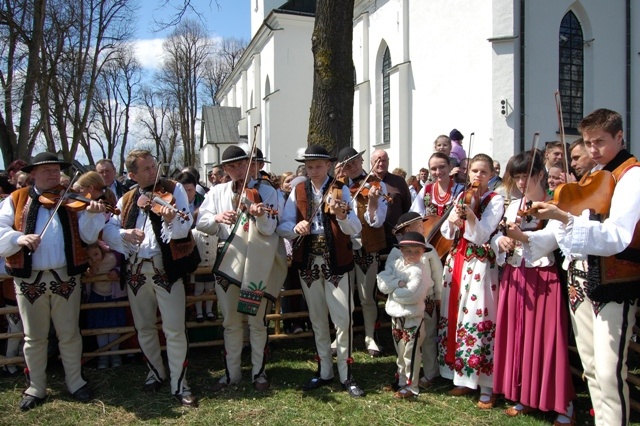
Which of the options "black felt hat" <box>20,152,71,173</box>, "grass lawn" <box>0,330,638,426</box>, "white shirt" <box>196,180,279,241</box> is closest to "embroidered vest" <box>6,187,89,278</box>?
"black felt hat" <box>20,152,71,173</box>

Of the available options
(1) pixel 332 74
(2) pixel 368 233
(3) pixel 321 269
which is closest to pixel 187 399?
(3) pixel 321 269

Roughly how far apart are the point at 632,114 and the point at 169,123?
133ft

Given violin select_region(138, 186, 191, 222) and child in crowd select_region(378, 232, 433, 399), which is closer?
violin select_region(138, 186, 191, 222)

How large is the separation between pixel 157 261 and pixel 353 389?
6.72 feet

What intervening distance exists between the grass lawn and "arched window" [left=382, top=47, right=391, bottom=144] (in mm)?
15992

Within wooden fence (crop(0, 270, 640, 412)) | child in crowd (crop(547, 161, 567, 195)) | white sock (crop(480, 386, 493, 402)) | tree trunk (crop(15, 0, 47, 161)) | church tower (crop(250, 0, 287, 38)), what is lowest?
white sock (crop(480, 386, 493, 402))

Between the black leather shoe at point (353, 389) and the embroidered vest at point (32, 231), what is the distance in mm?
2527

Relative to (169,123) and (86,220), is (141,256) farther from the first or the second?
(169,123)

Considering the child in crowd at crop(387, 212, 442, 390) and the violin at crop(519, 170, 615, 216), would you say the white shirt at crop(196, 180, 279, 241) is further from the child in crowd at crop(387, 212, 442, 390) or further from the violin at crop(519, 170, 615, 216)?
the violin at crop(519, 170, 615, 216)

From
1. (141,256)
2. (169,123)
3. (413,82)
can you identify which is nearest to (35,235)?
(141,256)

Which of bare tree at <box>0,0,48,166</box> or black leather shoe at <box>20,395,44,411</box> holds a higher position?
bare tree at <box>0,0,48,166</box>

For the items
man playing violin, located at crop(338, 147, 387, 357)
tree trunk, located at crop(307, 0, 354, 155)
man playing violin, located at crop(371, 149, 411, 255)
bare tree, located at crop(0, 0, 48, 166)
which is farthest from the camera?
bare tree, located at crop(0, 0, 48, 166)

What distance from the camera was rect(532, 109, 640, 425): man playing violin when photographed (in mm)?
3021

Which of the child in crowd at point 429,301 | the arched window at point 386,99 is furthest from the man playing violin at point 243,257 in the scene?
the arched window at point 386,99
